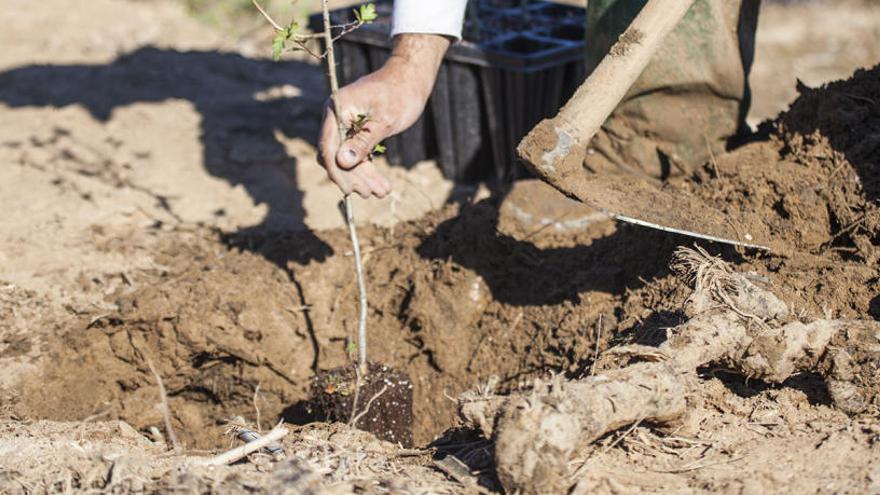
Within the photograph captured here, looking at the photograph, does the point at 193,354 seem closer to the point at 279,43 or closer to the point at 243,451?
the point at 243,451

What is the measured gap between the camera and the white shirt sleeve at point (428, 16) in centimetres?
270

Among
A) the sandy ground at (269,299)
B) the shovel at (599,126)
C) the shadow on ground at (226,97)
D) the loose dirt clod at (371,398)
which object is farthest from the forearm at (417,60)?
the shadow on ground at (226,97)

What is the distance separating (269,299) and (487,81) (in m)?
1.40

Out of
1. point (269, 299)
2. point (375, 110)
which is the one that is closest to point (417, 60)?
point (375, 110)

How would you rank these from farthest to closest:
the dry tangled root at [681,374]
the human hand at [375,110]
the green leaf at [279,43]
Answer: the human hand at [375,110] → the green leaf at [279,43] → the dry tangled root at [681,374]

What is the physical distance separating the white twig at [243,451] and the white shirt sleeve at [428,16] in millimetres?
1359

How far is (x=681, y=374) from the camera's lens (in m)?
2.01

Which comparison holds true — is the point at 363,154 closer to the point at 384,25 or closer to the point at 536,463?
the point at 536,463

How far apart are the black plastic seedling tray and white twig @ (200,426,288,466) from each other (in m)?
1.97

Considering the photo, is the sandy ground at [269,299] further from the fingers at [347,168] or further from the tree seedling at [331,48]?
the fingers at [347,168]

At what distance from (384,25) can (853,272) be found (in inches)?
95.5

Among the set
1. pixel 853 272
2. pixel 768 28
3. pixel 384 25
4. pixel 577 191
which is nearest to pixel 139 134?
pixel 384 25

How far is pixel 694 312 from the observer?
222 cm

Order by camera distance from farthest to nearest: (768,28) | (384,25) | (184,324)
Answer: (768,28) < (384,25) < (184,324)
